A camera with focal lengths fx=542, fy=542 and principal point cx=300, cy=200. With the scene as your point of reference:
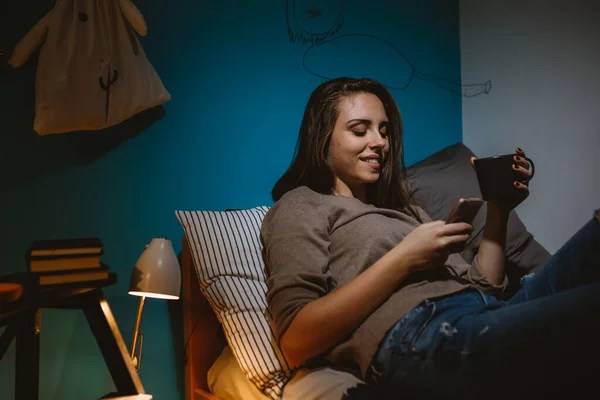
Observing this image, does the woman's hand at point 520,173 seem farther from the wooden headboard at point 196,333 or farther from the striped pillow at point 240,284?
the wooden headboard at point 196,333

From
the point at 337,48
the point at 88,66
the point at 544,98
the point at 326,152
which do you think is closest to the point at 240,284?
the point at 326,152

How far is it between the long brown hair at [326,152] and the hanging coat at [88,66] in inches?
16.5

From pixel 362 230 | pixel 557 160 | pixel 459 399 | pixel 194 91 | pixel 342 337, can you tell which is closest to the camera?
pixel 459 399

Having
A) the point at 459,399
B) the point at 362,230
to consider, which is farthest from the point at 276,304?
the point at 459,399

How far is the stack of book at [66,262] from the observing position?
3.50 ft

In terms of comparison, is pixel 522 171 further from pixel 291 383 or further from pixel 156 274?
pixel 156 274

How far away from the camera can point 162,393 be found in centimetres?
157

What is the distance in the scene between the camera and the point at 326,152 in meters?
1.45

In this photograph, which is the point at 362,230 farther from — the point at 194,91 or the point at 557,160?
the point at 557,160

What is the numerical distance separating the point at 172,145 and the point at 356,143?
0.57 metres

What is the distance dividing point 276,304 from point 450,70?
5.07ft

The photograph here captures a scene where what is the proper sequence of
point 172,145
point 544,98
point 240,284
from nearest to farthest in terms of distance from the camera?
point 240,284 → point 172,145 → point 544,98

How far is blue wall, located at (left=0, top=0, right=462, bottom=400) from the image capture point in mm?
1427

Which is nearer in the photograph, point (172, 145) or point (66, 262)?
point (66, 262)
